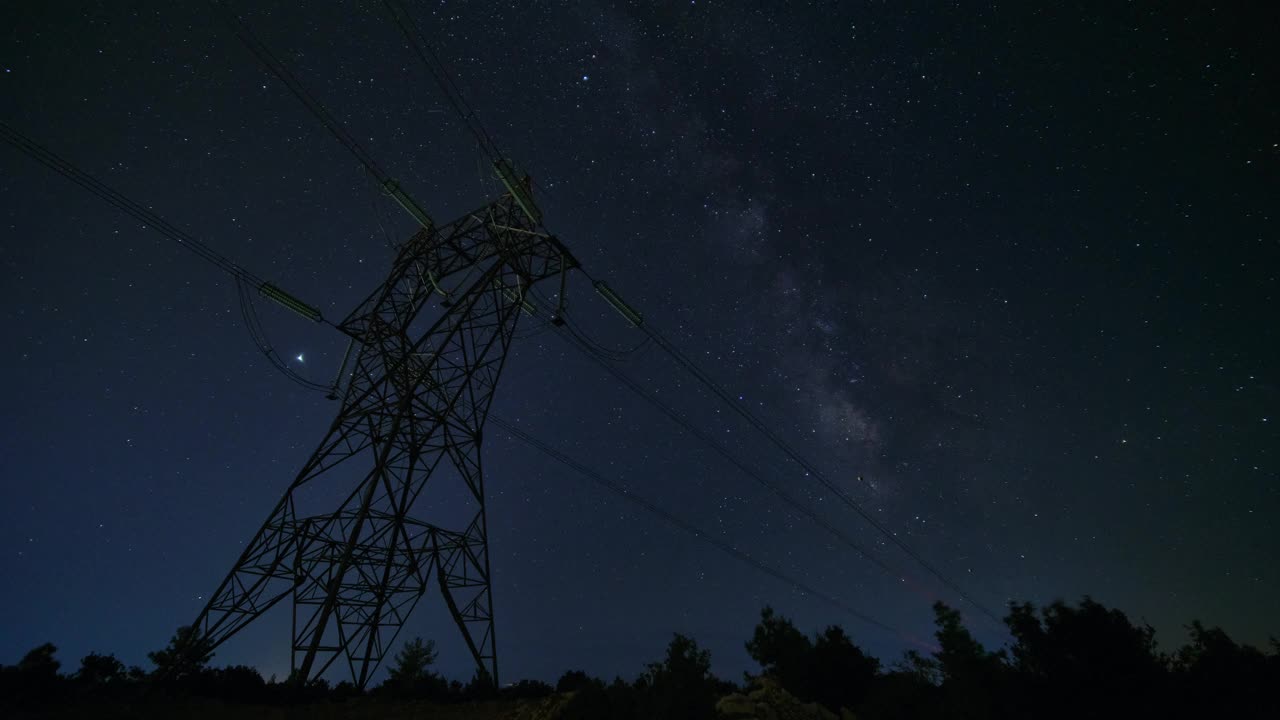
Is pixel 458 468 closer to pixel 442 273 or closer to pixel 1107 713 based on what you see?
pixel 442 273

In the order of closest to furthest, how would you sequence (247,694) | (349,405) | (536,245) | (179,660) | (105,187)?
(105,187)
(179,660)
(247,694)
(349,405)
(536,245)

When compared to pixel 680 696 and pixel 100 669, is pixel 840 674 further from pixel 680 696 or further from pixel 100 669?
pixel 100 669

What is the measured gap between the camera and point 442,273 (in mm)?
14758

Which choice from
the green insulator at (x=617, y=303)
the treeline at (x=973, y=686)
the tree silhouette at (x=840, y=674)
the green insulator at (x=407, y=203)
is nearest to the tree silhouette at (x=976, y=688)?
the treeline at (x=973, y=686)

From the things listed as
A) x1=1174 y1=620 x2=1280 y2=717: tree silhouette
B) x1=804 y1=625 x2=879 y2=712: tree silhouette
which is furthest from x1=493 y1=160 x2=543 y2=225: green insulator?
x1=1174 y1=620 x2=1280 y2=717: tree silhouette

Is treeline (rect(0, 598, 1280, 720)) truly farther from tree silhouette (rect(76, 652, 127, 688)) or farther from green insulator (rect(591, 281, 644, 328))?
green insulator (rect(591, 281, 644, 328))

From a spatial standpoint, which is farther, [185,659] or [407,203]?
[407,203]

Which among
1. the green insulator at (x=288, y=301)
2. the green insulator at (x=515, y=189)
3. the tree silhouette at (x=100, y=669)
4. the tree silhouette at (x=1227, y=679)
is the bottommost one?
the tree silhouette at (x=1227, y=679)

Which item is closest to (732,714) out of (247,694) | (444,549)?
(444,549)

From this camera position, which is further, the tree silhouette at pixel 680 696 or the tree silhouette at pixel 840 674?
the tree silhouette at pixel 840 674

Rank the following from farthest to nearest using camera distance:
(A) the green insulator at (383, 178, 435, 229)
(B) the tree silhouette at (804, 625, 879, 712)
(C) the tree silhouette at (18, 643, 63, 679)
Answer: (A) the green insulator at (383, 178, 435, 229) < (B) the tree silhouette at (804, 625, 879, 712) < (C) the tree silhouette at (18, 643, 63, 679)

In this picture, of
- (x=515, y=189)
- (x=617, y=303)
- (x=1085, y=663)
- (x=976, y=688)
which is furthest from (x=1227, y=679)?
(x=515, y=189)

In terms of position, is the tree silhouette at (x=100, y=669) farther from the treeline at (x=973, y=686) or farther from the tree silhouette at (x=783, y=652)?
the tree silhouette at (x=783, y=652)

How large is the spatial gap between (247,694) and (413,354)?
8.16 m
